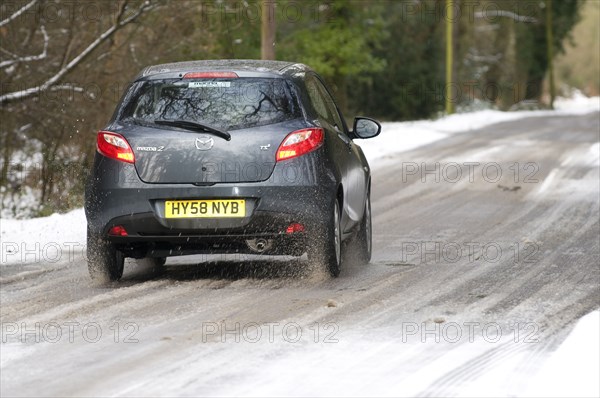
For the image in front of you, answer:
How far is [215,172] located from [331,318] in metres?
1.81

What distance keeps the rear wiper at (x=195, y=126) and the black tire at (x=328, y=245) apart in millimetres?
957

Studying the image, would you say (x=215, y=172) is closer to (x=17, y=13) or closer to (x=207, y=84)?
(x=207, y=84)

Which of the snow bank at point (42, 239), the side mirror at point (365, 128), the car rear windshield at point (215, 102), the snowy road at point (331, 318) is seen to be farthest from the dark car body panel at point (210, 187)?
the snow bank at point (42, 239)

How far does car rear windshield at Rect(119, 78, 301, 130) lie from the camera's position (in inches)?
373

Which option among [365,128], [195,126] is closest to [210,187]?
[195,126]

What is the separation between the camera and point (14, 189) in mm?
23125

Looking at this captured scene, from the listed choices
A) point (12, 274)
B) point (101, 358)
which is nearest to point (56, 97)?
point (12, 274)

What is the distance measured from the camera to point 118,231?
9398mm

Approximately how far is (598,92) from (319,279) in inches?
4011

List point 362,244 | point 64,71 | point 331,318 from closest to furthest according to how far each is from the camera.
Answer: point 331,318, point 362,244, point 64,71

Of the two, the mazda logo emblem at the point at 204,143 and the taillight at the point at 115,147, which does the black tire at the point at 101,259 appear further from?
the mazda logo emblem at the point at 204,143

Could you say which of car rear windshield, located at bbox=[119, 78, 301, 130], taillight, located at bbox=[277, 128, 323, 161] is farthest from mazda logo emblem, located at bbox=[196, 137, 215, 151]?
taillight, located at bbox=[277, 128, 323, 161]

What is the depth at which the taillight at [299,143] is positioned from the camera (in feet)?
30.5

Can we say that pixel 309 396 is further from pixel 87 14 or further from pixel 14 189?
pixel 87 14
